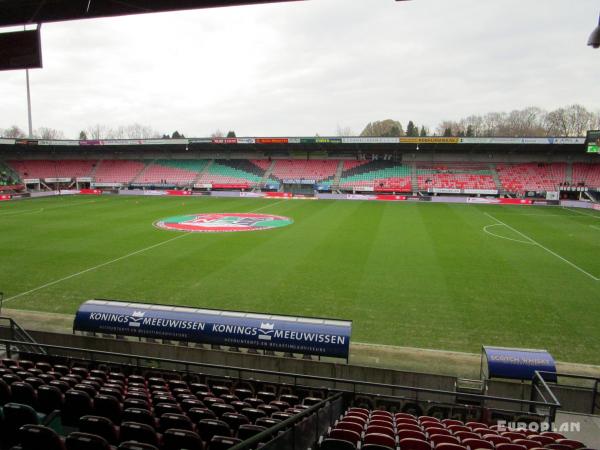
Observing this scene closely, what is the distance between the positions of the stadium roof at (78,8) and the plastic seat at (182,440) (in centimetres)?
697

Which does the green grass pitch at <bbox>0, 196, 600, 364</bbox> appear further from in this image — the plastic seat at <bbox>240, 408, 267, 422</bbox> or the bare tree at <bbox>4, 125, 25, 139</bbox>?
the bare tree at <bbox>4, 125, 25, 139</bbox>

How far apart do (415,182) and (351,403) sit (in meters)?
55.3

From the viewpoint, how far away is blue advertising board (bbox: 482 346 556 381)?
9516mm

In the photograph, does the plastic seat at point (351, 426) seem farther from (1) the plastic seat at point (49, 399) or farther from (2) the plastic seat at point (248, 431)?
(1) the plastic seat at point (49, 399)

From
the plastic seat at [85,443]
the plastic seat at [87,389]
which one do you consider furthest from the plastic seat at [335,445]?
the plastic seat at [87,389]

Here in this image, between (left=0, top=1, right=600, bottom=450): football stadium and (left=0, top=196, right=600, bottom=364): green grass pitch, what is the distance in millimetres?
134

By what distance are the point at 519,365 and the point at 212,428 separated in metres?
7.75

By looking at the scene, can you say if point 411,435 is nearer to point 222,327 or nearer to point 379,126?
point 222,327

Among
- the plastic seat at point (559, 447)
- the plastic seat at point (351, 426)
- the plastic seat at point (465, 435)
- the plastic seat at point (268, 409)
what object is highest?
the plastic seat at point (559, 447)

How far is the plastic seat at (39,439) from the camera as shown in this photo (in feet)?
13.8

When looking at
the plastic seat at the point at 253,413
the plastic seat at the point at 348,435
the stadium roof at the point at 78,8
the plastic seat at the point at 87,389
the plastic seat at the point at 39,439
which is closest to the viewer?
the plastic seat at the point at 39,439

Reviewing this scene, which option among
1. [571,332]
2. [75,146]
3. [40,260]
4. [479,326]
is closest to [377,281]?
[479,326]

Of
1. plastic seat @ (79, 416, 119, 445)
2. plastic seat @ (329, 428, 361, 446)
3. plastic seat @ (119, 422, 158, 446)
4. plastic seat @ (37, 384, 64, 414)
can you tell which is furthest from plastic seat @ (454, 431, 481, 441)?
plastic seat @ (37, 384, 64, 414)

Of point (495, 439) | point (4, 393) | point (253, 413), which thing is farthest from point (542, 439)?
point (4, 393)
